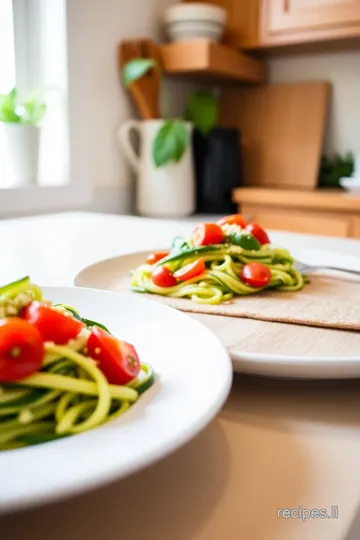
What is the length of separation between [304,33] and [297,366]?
87.0 inches

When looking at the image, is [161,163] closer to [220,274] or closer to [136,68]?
[136,68]

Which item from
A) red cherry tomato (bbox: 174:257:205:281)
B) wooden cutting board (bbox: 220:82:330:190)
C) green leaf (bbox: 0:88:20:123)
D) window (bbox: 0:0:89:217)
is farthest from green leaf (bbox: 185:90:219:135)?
red cherry tomato (bbox: 174:257:205:281)

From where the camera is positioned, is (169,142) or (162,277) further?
(169,142)

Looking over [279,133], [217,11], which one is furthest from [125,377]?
[279,133]

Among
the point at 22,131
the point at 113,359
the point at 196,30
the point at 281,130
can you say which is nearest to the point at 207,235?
the point at 113,359

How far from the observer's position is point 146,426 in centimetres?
39

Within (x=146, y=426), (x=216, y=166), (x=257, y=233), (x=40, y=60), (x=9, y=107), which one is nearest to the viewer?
(x=146, y=426)

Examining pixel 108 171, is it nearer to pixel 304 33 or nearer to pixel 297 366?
pixel 304 33

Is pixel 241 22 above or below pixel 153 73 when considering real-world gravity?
above

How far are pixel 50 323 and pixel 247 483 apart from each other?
187mm

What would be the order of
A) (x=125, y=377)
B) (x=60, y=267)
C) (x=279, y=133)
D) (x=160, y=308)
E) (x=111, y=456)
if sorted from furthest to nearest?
(x=279, y=133), (x=60, y=267), (x=160, y=308), (x=125, y=377), (x=111, y=456)

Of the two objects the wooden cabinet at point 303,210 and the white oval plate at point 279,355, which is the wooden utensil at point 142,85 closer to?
the wooden cabinet at point 303,210

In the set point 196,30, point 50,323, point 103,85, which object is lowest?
point 50,323

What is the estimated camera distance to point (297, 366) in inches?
20.2
